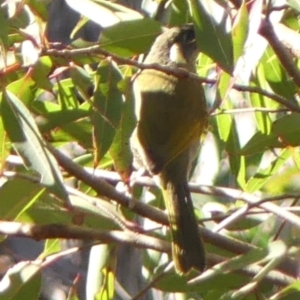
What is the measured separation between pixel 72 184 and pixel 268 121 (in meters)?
0.48

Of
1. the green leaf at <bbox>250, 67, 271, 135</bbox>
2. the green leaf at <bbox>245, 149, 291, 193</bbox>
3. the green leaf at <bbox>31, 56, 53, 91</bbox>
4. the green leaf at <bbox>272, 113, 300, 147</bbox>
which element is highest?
the green leaf at <bbox>31, 56, 53, 91</bbox>

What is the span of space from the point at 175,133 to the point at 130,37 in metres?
0.53

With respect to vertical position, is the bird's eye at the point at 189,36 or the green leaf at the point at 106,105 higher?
the green leaf at the point at 106,105

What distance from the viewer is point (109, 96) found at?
1314 mm

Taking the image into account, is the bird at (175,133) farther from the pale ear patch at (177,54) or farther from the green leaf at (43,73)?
the green leaf at (43,73)

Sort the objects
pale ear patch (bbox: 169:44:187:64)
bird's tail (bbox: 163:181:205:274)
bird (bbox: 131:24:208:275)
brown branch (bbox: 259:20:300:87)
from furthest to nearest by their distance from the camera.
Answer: pale ear patch (bbox: 169:44:187:64) → bird (bbox: 131:24:208:275) → bird's tail (bbox: 163:181:205:274) → brown branch (bbox: 259:20:300:87)

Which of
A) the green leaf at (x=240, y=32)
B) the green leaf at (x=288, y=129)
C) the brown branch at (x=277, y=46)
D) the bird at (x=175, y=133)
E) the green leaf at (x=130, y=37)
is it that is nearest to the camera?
the green leaf at (x=240, y=32)

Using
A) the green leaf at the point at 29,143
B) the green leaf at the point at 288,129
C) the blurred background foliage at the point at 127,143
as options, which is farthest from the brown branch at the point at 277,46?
the green leaf at the point at 29,143

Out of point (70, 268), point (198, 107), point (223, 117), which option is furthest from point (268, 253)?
point (70, 268)

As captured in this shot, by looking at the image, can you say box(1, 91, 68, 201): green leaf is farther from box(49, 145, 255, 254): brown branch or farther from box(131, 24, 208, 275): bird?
box(131, 24, 208, 275): bird

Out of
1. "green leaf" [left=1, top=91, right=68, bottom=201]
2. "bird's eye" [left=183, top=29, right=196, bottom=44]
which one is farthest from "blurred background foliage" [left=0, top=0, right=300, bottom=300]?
"bird's eye" [left=183, top=29, right=196, bottom=44]

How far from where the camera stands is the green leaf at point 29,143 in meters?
1.18

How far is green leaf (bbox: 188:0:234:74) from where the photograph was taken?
1188 millimetres

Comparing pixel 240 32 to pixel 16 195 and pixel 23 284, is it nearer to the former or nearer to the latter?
pixel 16 195
